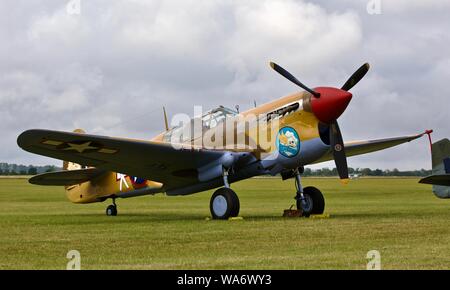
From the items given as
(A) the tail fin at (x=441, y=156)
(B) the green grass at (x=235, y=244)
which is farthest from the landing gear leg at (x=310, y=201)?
(A) the tail fin at (x=441, y=156)

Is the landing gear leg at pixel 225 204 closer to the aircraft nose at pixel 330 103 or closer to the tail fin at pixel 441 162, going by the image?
the aircraft nose at pixel 330 103

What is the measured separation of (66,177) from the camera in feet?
61.0

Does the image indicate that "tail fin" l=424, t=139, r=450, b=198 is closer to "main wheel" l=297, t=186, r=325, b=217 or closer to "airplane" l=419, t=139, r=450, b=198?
"airplane" l=419, t=139, r=450, b=198

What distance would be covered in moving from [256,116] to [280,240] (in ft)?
17.0

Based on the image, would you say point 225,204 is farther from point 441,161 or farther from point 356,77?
point 441,161

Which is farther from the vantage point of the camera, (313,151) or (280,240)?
(313,151)

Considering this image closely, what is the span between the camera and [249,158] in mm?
14984

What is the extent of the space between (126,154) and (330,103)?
448cm

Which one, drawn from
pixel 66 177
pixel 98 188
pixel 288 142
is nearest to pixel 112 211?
pixel 98 188

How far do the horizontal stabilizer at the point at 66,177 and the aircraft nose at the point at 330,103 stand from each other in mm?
7429

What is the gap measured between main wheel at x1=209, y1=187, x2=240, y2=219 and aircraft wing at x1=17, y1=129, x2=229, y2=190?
37.0 inches

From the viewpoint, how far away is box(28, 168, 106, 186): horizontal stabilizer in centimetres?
1806
